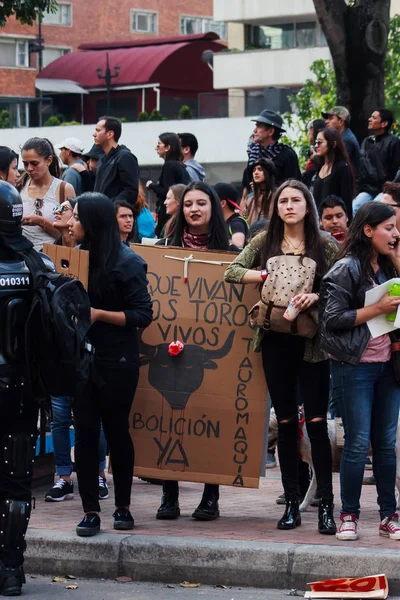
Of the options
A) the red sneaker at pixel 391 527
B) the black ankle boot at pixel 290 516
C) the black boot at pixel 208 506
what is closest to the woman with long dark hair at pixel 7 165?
the black boot at pixel 208 506

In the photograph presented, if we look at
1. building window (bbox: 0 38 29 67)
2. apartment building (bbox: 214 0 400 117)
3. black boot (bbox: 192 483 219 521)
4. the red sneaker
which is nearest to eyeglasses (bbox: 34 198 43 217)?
black boot (bbox: 192 483 219 521)

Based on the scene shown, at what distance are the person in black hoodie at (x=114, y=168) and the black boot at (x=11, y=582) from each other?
5.02 meters

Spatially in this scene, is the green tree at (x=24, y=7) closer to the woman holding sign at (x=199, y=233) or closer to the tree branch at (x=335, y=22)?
the tree branch at (x=335, y=22)

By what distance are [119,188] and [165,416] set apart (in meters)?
3.84

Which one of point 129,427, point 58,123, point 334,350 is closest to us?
point 334,350

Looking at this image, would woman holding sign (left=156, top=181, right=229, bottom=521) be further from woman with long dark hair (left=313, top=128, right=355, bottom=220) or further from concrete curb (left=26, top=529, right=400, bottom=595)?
woman with long dark hair (left=313, top=128, right=355, bottom=220)

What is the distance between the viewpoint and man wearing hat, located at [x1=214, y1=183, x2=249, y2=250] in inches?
409

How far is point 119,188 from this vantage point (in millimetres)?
11383

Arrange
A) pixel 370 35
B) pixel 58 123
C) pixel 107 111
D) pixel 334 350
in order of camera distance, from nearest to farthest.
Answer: pixel 334 350, pixel 370 35, pixel 58 123, pixel 107 111

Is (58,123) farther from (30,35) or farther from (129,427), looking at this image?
(129,427)

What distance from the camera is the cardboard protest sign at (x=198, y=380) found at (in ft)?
25.7

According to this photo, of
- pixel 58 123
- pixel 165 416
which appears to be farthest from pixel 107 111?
pixel 165 416

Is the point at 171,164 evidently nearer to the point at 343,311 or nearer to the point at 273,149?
the point at 273,149

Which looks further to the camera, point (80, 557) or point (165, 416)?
point (165, 416)
